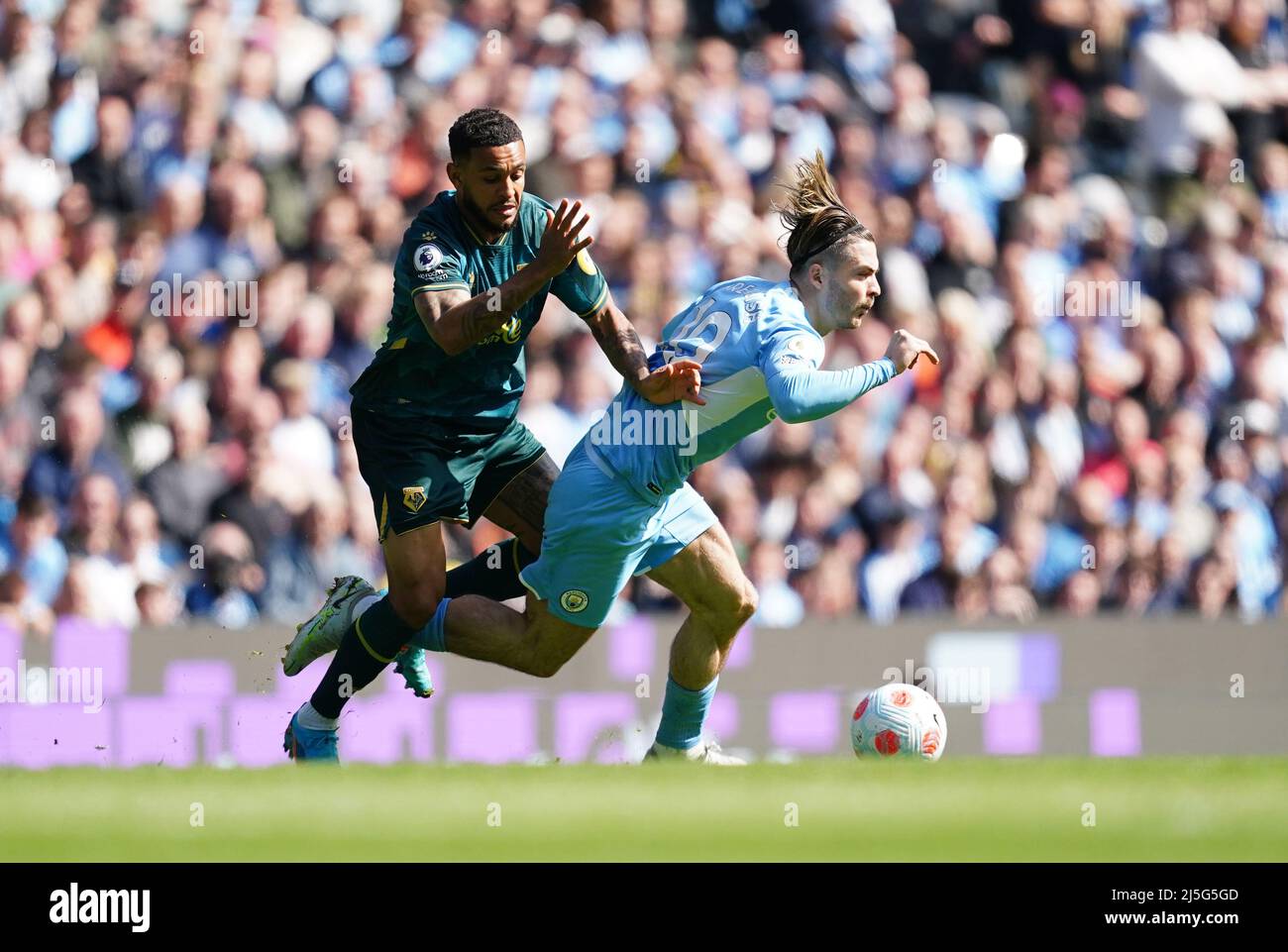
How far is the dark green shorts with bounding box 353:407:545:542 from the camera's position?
7.79 meters

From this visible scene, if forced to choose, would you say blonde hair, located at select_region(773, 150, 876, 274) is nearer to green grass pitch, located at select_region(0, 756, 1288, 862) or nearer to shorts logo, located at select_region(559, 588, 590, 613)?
shorts logo, located at select_region(559, 588, 590, 613)

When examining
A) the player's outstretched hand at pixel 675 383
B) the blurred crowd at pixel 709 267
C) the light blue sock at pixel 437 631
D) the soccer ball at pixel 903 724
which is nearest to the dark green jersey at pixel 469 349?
the player's outstretched hand at pixel 675 383

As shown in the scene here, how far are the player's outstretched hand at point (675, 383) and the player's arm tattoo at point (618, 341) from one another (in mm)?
220

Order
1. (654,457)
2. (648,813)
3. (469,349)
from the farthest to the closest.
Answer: (469,349), (654,457), (648,813)

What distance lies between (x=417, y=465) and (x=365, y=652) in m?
0.74

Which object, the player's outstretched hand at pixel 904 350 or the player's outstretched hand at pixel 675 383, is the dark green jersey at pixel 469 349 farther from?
the player's outstretched hand at pixel 904 350

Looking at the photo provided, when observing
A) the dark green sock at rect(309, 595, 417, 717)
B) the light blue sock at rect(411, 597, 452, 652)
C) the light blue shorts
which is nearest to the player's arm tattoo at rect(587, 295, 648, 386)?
the light blue shorts

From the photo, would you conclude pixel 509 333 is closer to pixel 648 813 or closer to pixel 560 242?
pixel 560 242

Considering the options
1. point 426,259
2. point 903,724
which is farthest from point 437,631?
point 903,724

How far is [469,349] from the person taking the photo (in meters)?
7.74

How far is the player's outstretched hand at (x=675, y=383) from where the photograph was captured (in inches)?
292

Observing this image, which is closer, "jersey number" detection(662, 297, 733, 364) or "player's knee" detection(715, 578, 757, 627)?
"jersey number" detection(662, 297, 733, 364)

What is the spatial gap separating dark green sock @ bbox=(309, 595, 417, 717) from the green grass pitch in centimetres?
33

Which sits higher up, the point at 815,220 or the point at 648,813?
the point at 815,220
